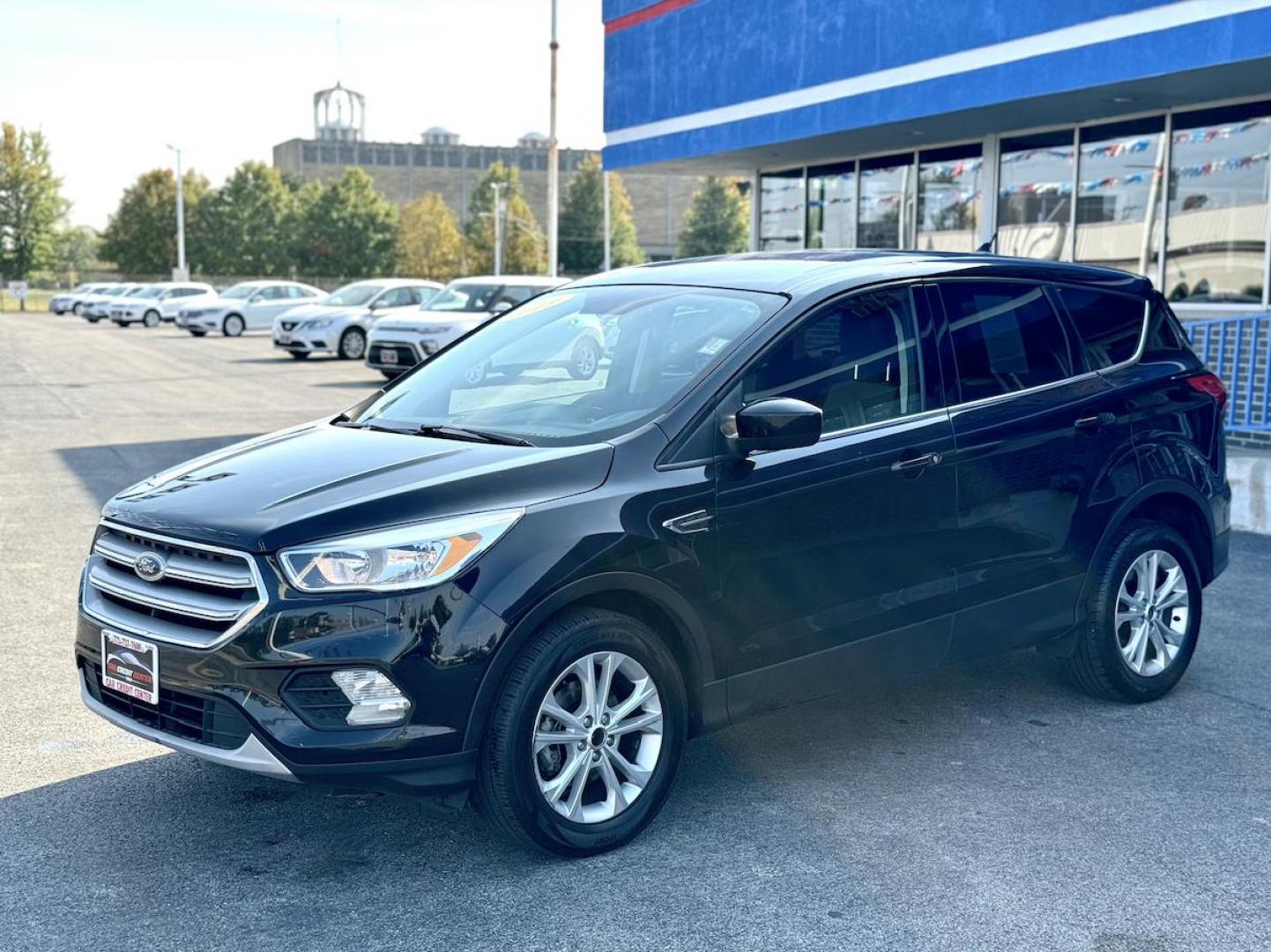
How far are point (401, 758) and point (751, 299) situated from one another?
80.3 inches

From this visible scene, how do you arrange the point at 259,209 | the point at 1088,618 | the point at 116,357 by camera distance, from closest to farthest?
1. the point at 1088,618
2. the point at 116,357
3. the point at 259,209

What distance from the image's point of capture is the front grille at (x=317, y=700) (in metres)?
3.83

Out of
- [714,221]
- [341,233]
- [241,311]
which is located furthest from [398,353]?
[714,221]

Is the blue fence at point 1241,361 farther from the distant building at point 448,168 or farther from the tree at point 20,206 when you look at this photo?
the distant building at point 448,168

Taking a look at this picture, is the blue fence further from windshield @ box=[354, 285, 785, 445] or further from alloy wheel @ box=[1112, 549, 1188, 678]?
windshield @ box=[354, 285, 785, 445]

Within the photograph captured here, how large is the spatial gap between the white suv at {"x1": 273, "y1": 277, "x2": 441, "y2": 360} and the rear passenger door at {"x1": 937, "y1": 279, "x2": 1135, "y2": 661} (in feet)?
76.2

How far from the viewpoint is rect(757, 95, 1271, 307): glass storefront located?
50.3ft

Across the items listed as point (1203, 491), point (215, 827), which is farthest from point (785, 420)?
point (1203, 491)

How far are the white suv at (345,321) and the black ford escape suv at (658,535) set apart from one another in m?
23.2

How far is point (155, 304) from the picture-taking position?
2014 inches

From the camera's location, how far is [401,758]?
12.7 ft

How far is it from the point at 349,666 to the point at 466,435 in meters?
1.08

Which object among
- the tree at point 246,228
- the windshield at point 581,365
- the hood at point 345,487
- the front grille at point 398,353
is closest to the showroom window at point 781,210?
the front grille at point 398,353

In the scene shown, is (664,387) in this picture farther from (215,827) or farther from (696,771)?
(215,827)
